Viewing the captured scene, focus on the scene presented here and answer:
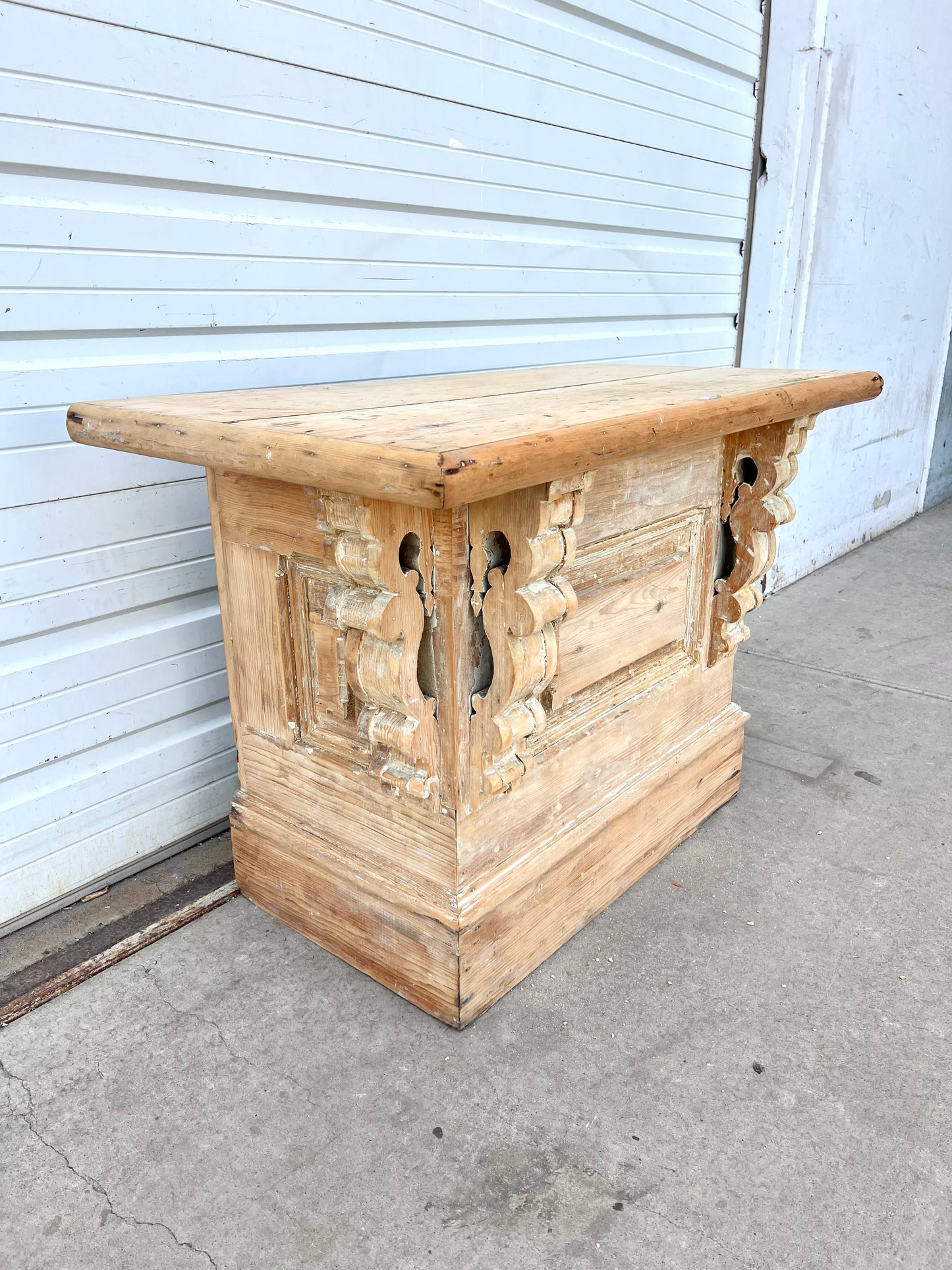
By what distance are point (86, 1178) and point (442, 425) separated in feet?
4.16

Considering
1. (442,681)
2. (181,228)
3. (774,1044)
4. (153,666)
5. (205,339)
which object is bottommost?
(774,1044)

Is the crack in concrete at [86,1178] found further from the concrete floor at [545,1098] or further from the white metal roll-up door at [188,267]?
the white metal roll-up door at [188,267]

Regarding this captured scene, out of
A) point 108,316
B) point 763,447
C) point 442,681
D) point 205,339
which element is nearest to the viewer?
point 442,681

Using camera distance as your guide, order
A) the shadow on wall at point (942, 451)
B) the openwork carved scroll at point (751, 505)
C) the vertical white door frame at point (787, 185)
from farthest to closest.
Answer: the shadow on wall at point (942, 451), the vertical white door frame at point (787, 185), the openwork carved scroll at point (751, 505)

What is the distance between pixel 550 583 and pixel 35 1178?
4.03ft

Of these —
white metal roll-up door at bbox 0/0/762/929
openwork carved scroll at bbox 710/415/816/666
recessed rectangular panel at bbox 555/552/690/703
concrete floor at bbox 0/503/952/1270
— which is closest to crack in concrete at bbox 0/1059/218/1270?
concrete floor at bbox 0/503/952/1270

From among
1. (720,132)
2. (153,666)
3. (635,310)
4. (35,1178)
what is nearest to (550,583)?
(153,666)

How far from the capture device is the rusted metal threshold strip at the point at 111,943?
174 cm

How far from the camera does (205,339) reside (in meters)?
1.96

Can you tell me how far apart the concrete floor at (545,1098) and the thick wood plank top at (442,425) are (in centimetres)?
102

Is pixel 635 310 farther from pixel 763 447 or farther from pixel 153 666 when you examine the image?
pixel 153 666

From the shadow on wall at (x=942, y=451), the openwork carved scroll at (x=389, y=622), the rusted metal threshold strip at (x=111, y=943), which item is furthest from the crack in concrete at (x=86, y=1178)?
the shadow on wall at (x=942, y=451)

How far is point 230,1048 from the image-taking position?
1606 millimetres

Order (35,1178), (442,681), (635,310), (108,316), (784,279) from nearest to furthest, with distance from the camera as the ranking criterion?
1. (35,1178)
2. (442,681)
3. (108,316)
4. (635,310)
5. (784,279)
